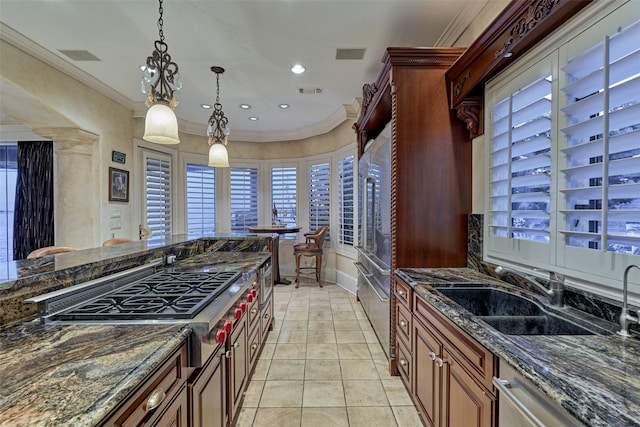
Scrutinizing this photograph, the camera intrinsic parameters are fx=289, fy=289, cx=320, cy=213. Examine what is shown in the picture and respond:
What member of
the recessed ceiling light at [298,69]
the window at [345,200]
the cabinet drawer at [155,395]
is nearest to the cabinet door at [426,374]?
the cabinet drawer at [155,395]

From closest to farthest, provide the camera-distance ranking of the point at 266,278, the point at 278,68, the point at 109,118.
Answer: the point at 266,278 < the point at 278,68 < the point at 109,118

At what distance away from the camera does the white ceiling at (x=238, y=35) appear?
228 cm

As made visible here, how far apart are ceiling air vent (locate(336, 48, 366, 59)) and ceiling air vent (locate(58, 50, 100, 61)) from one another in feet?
8.50

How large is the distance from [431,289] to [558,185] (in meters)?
0.84

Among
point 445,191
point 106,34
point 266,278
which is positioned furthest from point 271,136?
point 445,191

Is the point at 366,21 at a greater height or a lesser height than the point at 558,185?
greater

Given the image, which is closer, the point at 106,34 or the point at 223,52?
the point at 106,34

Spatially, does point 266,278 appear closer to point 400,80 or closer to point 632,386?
point 400,80

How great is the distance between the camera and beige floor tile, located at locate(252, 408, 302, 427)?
6.13 feet

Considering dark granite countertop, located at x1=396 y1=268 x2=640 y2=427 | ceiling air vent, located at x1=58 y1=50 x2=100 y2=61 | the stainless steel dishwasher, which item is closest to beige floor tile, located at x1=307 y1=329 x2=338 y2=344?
dark granite countertop, located at x1=396 y1=268 x2=640 y2=427

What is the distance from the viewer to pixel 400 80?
2238 millimetres

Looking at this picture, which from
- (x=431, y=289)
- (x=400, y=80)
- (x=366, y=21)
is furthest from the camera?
(x=366, y=21)

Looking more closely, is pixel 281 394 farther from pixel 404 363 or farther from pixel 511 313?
pixel 511 313

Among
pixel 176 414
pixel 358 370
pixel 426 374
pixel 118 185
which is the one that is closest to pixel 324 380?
pixel 358 370
